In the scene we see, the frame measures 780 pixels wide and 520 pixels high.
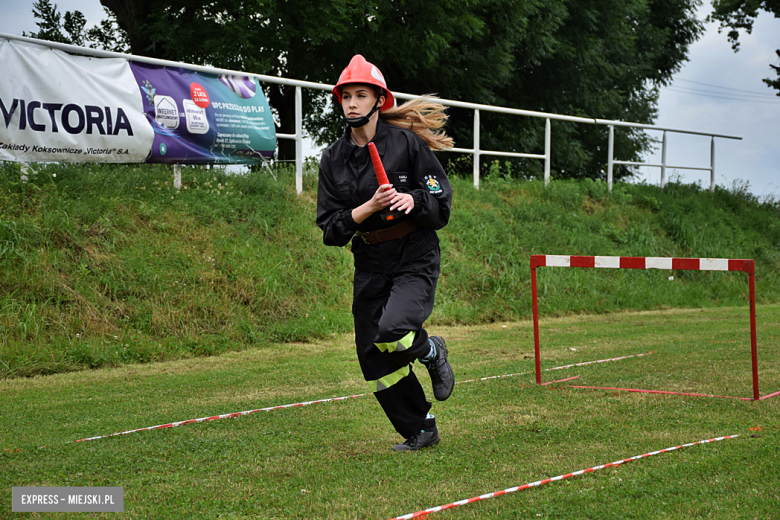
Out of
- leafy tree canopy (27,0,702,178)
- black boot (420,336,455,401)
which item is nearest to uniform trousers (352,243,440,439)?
black boot (420,336,455,401)

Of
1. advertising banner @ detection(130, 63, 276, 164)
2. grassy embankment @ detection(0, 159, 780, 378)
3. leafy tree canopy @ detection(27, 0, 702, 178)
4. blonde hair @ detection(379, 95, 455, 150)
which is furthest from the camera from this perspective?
leafy tree canopy @ detection(27, 0, 702, 178)

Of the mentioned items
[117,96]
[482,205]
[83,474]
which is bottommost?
A: [83,474]

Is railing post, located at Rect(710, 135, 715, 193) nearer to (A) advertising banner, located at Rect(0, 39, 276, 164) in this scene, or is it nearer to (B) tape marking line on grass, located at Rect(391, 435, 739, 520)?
(A) advertising banner, located at Rect(0, 39, 276, 164)

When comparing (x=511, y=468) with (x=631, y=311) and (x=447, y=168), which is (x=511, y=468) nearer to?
(x=631, y=311)

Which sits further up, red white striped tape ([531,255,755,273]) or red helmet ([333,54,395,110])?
red helmet ([333,54,395,110])

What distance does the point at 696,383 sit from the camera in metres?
5.86

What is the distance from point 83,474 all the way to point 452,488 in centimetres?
182

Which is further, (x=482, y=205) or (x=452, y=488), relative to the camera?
(x=482, y=205)

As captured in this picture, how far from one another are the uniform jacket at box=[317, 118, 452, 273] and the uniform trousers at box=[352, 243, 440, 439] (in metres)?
0.07

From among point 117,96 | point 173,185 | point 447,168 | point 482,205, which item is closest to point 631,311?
point 482,205

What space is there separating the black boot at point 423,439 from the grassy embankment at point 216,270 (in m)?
4.13

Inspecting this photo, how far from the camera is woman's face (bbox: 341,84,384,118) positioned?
13.1ft

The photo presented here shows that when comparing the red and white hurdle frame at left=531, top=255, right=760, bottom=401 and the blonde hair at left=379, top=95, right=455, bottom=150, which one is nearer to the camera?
the blonde hair at left=379, top=95, right=455, bottom=150

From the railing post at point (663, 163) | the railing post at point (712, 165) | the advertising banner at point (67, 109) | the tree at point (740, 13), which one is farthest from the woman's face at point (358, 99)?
the tree at point (740, 13)
